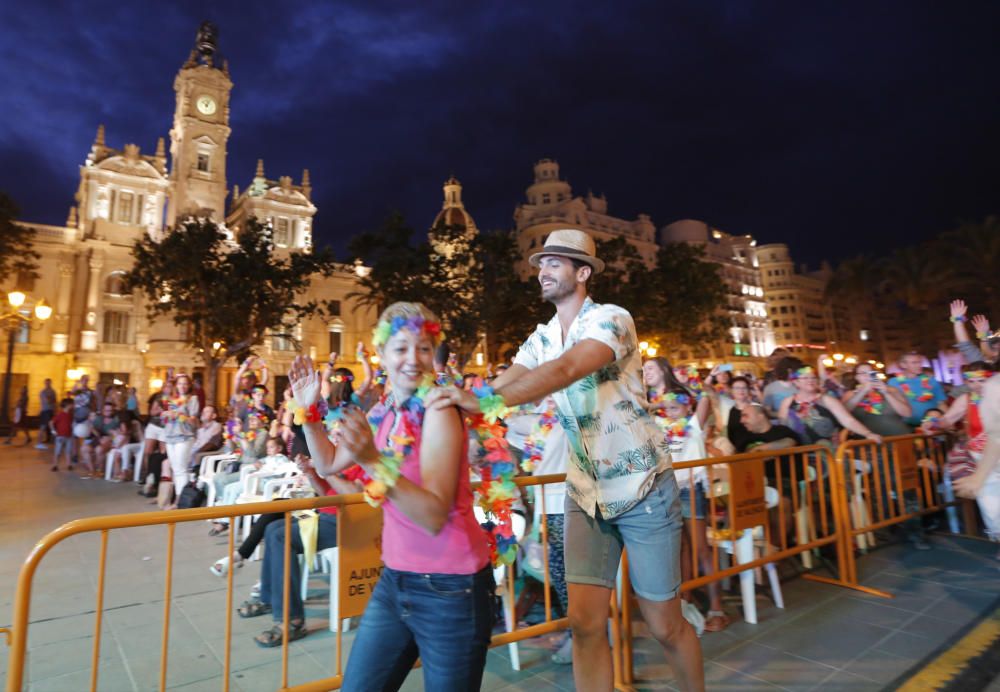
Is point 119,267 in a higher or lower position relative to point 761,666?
higher

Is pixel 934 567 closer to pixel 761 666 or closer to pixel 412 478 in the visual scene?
pixel 761 666

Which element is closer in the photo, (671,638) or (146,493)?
(671,638)

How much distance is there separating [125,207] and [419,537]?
151 ft

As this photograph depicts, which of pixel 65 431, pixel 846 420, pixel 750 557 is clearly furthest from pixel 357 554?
pixel 65 431

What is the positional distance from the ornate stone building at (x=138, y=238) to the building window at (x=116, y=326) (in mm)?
66

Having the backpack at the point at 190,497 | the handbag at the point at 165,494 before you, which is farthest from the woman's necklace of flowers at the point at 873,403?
the handbag at the point at 165,494

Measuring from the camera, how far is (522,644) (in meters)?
3.99

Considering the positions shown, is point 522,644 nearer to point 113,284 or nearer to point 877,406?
point 877,406

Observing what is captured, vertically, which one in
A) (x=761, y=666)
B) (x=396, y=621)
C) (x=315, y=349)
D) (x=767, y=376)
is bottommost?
(x=761, y=666)

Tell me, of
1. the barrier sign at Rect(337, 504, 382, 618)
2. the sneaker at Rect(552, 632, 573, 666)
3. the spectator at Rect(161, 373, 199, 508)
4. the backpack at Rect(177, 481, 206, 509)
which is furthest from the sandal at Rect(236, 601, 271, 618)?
the spectator at Rect(161, 373, 199, 508)

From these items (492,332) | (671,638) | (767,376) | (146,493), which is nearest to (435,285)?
(492,332)

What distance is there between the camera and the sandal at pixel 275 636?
3.90m

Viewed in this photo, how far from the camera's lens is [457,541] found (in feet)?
5.90

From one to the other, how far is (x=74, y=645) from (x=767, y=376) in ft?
26.8
